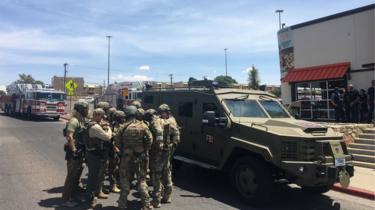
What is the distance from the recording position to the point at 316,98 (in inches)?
804

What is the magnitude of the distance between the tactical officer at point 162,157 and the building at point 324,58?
40.2 feet

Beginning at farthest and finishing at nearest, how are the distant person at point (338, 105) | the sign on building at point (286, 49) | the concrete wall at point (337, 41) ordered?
1. the sign on building at point (286, 49)
2. the concrete wall at point (337, 41)
3. the distant person at point (338, 105)

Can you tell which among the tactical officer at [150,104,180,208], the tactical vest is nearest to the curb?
the tactical officer at [150,104,180,208]

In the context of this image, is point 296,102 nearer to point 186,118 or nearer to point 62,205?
point 186,118

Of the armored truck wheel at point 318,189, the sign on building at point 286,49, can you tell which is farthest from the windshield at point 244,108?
the sign on building at point 286,49

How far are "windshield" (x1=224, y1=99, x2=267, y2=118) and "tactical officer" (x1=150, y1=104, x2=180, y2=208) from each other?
4.66 ft

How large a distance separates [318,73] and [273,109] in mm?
11294

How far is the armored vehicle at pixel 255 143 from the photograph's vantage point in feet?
23.5

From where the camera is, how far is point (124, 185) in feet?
22.8

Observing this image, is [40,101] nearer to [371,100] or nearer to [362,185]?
[371,100]

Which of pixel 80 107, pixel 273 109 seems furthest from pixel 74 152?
pixel 273 109

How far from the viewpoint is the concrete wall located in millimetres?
17422

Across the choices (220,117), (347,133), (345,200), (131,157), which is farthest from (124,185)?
(347,133)

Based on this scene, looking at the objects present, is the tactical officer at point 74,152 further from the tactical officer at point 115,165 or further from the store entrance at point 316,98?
the store entrance at point 316,98
